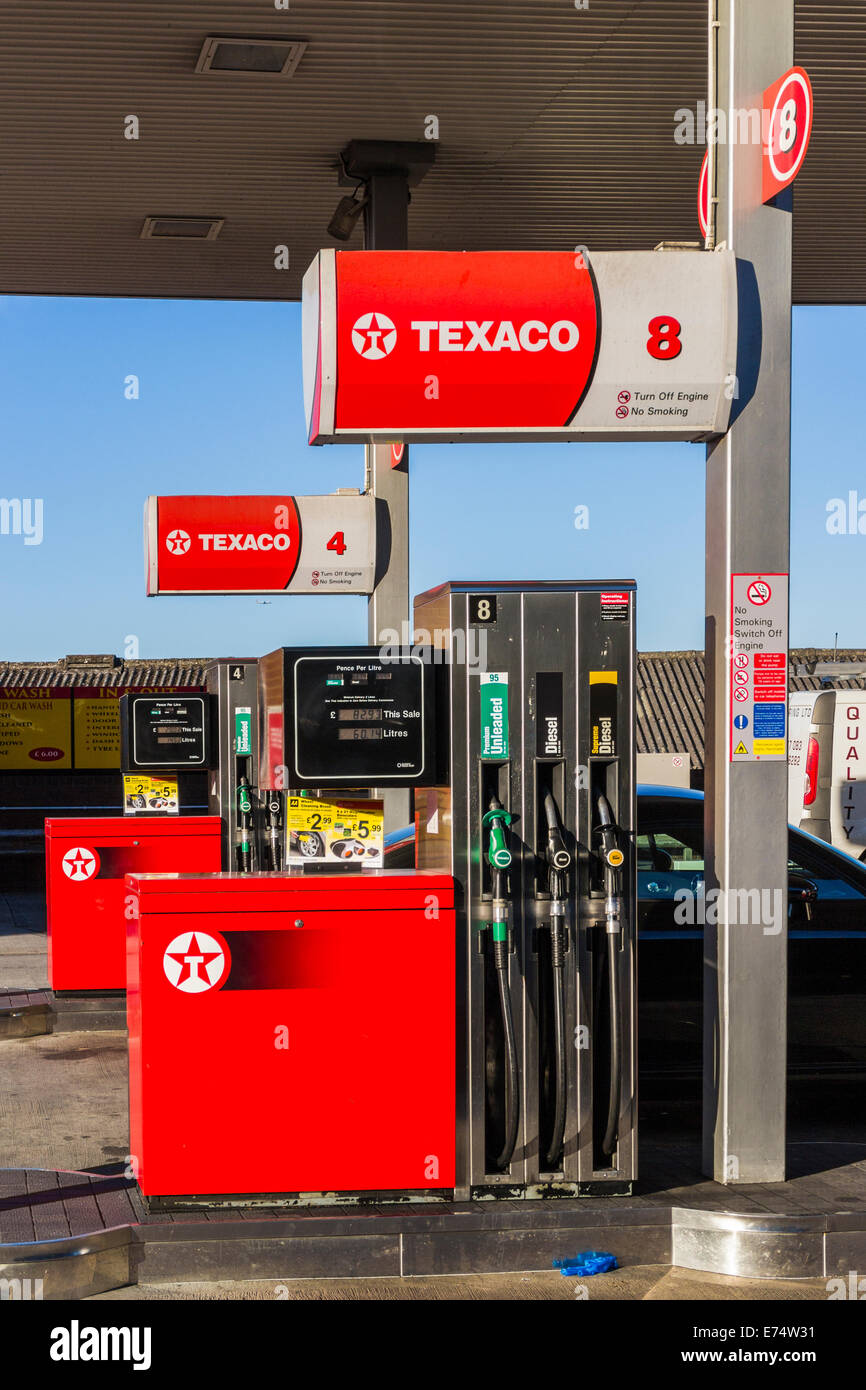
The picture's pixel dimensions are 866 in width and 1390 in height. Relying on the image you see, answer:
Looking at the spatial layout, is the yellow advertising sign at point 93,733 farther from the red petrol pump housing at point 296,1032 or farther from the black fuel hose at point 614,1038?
the black fuel hose at point 614,1038

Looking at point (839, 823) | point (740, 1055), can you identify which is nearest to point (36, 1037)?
point (740, 1055)

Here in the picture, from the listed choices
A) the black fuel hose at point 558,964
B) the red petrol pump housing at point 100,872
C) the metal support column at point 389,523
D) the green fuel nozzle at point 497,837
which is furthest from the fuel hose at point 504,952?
A: the metal support column at point 389,523

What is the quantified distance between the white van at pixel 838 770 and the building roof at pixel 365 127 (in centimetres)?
439

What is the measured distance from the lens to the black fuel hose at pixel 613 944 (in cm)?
574

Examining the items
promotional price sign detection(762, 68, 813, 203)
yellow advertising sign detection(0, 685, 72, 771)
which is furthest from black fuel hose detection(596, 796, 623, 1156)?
yellow advertising sign detection(0, 685, 72, 771)

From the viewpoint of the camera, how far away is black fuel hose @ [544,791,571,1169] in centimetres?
570

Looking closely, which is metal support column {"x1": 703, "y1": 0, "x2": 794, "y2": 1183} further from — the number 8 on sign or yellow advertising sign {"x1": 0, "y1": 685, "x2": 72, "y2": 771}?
yellow advertising sign {"x1": 0, "y1": 685, "x2": 72, "y2": 771}

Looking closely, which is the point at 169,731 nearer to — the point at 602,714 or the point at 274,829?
the point at 274,829

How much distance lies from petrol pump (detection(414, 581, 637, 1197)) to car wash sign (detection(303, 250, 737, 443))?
0.73 meters

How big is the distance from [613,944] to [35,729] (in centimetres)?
1721

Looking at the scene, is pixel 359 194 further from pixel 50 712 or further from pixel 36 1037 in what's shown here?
pixel 50 712

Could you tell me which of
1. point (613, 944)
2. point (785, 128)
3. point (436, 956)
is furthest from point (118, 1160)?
point (785, 128)

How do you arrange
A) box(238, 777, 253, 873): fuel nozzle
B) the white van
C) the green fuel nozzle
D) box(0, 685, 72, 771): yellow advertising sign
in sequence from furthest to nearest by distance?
box(0, 685, 72, 771): yellow advertising sign < the white van < box(238, 777, 253, 873): fuel nozzle < the green fuel nozzle

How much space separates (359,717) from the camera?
582 cm
